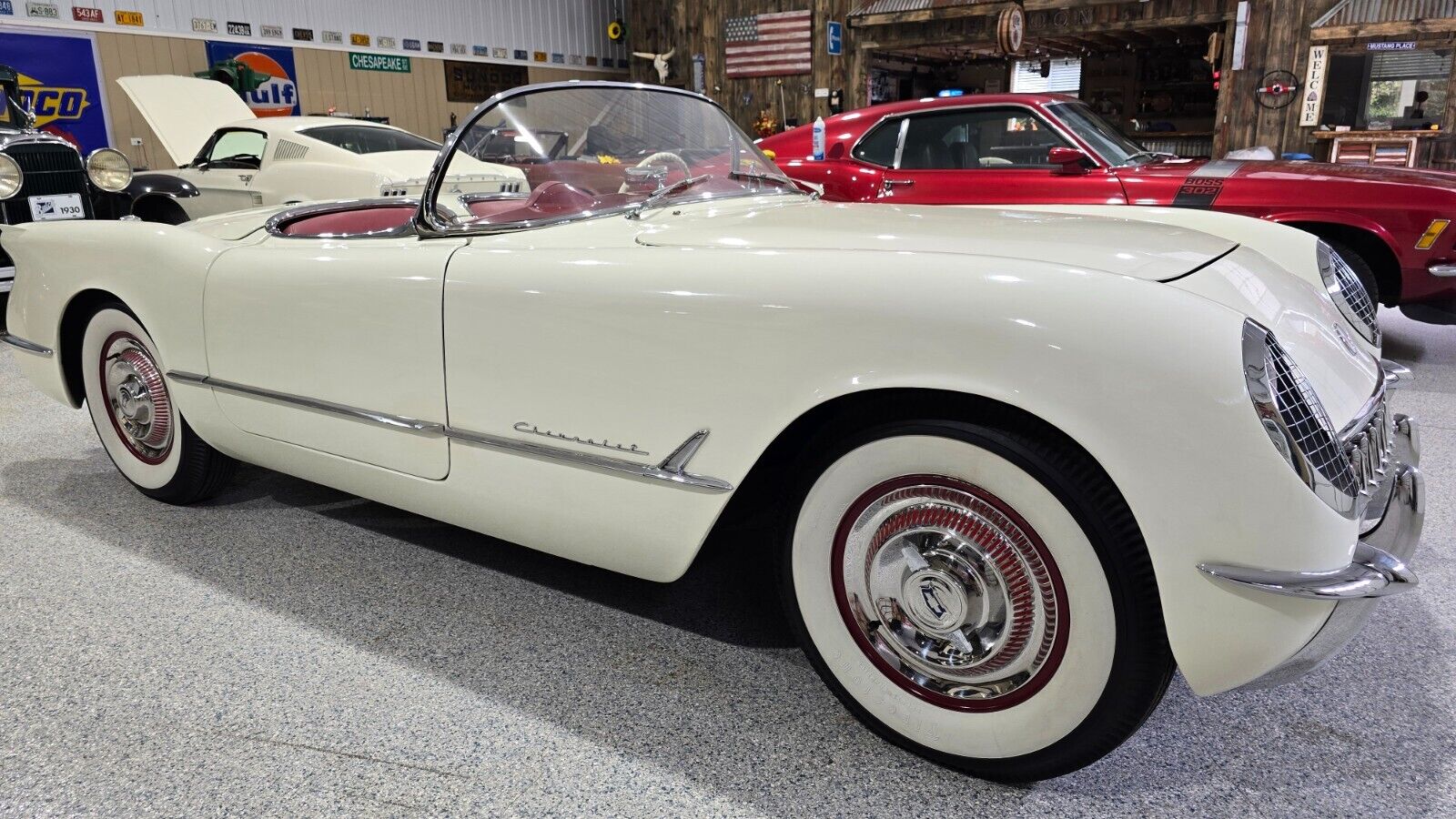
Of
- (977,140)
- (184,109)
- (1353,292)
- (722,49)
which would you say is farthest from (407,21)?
(1353,292)

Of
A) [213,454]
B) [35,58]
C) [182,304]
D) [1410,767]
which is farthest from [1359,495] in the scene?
[35,58]

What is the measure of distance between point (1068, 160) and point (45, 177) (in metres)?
6.06

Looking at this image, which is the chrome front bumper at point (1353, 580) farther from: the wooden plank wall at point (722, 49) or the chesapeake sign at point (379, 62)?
the chesapeake sign at point (379, 62)

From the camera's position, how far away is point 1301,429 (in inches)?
49.4

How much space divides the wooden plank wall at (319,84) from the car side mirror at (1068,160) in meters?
8.89

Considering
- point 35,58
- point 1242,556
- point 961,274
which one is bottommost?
point 1242,556

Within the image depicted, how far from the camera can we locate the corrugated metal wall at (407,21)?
31.9ft

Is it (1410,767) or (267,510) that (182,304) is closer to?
(267,510)

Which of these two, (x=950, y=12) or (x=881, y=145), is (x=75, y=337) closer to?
(x=881, y=145)

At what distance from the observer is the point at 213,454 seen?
9.04 ft

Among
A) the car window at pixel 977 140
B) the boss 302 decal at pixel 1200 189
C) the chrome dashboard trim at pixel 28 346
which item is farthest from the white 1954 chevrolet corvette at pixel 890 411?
the car window at pixel 977 140

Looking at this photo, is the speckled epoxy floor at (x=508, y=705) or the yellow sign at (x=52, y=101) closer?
the speckled epoxy floor at (x=508, y=705)

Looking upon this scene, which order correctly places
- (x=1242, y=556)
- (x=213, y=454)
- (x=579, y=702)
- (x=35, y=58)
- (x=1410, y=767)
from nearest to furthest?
(x=1242, y=556), (x=1410, y=767), (x=579, y=702), (x=213, y=454), (x=35, y=58)

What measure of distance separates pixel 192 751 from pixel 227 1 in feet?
36.4
